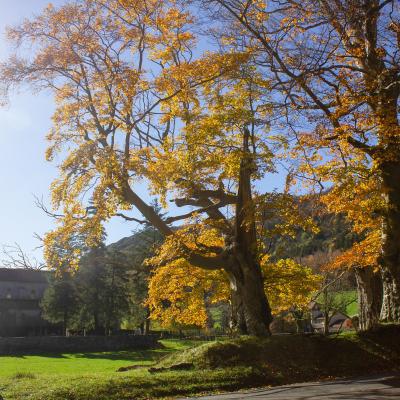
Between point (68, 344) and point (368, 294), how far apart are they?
28.2m

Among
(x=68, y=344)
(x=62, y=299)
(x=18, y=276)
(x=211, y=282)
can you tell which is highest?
(x=18, y=276)

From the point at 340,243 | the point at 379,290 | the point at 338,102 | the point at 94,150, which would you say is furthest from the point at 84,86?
the point at 340,243

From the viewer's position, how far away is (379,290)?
18156 mm

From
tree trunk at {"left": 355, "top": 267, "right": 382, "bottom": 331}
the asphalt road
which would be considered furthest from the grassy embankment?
tree trunk at {"left": 355, "top": 267, "right": 382, "bottom": 331}

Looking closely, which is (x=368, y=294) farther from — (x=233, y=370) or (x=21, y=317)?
(x=21, y=317)

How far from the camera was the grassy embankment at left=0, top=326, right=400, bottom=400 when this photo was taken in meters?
9.75

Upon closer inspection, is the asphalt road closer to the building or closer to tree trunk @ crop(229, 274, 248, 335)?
tree trunk @ crop(229, 274, 248, 335)

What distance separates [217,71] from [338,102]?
12.3ft

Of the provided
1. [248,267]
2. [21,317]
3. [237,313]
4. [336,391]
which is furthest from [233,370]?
[21,317]

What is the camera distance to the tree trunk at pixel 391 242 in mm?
14656

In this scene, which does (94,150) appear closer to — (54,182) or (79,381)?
(54,182)

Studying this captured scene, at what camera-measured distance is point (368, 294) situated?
18031 millimetres

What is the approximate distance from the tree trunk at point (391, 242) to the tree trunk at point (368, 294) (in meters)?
2.36

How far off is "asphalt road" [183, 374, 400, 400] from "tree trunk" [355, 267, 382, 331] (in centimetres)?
723
